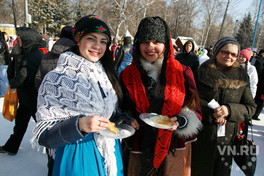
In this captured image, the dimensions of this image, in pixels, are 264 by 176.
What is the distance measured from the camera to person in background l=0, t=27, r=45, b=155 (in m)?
2.67

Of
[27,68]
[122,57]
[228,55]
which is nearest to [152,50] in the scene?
[228,55]

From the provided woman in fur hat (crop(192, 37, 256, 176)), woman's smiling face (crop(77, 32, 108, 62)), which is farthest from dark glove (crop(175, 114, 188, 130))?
woman's smiling face (crop(77, 32, 108, 62))

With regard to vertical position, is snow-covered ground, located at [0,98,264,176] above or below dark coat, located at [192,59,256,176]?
below

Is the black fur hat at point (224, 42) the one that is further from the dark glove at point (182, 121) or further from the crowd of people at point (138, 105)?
the dark glove at point (182, 121)

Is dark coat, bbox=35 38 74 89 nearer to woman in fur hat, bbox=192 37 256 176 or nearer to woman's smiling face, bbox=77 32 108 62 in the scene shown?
woman's smiling face, bbox=77 32 108 62

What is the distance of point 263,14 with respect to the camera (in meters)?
27.0

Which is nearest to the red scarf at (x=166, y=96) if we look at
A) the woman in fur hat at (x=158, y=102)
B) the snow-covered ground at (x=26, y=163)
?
the woman in fur hat at (x=158, y=102)

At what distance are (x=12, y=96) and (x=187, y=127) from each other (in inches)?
113

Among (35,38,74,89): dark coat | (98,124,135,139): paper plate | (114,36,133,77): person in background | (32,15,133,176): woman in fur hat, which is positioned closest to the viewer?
(32,15,133,176): woman in fur hat

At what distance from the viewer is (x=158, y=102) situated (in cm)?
156

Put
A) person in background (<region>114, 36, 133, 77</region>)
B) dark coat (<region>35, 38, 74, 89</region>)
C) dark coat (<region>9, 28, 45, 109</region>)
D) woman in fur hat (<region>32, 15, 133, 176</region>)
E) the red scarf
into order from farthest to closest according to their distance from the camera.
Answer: person in background (<region>114, 36, 133, 77</region>) < dark coat (<region>9, 28, 45, 109</region>) < dark coat (<region>35, 38, 74, 89</region>) < the red scarf < woman in fur hat (<region>32, 15, 133, 176</region>)

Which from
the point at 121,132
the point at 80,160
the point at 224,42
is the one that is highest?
the point at 224,42

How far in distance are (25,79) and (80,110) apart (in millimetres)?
1916

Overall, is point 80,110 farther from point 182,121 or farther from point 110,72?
point 182,121
